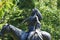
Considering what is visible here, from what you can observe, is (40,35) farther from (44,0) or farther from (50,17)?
(44,0)

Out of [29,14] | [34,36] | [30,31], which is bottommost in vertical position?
[29,14]

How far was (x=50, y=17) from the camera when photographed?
26.2 metres

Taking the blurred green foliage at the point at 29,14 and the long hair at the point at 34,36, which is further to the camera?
the blurred green foliage at the point at 29,14

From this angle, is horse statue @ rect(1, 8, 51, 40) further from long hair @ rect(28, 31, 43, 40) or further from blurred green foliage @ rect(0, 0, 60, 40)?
blurred green foliage @ rect(0, 0, 60, 40)

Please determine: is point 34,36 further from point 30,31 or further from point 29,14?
point 29,14

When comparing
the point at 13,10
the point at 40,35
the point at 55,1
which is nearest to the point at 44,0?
the point at 55,1

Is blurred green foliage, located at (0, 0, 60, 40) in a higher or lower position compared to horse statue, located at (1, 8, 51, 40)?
lower

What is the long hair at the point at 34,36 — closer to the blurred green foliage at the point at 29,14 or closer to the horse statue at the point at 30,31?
the horse statue at the point at 30,31

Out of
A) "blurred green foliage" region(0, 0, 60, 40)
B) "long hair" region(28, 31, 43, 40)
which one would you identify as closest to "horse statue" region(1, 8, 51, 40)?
"long hair" region(28, 31, 43, 40)

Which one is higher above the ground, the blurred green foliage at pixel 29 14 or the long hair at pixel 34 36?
the long hair at pixel 34 36

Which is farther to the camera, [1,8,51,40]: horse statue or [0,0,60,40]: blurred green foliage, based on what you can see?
[0,0,60,40]: blurred green foliage

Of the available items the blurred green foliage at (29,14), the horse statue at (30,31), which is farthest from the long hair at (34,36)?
the blurred green foliage at (29,14)

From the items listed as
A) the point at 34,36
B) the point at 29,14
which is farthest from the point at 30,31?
the point at 29,14

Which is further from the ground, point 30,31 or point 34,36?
point 30,31
